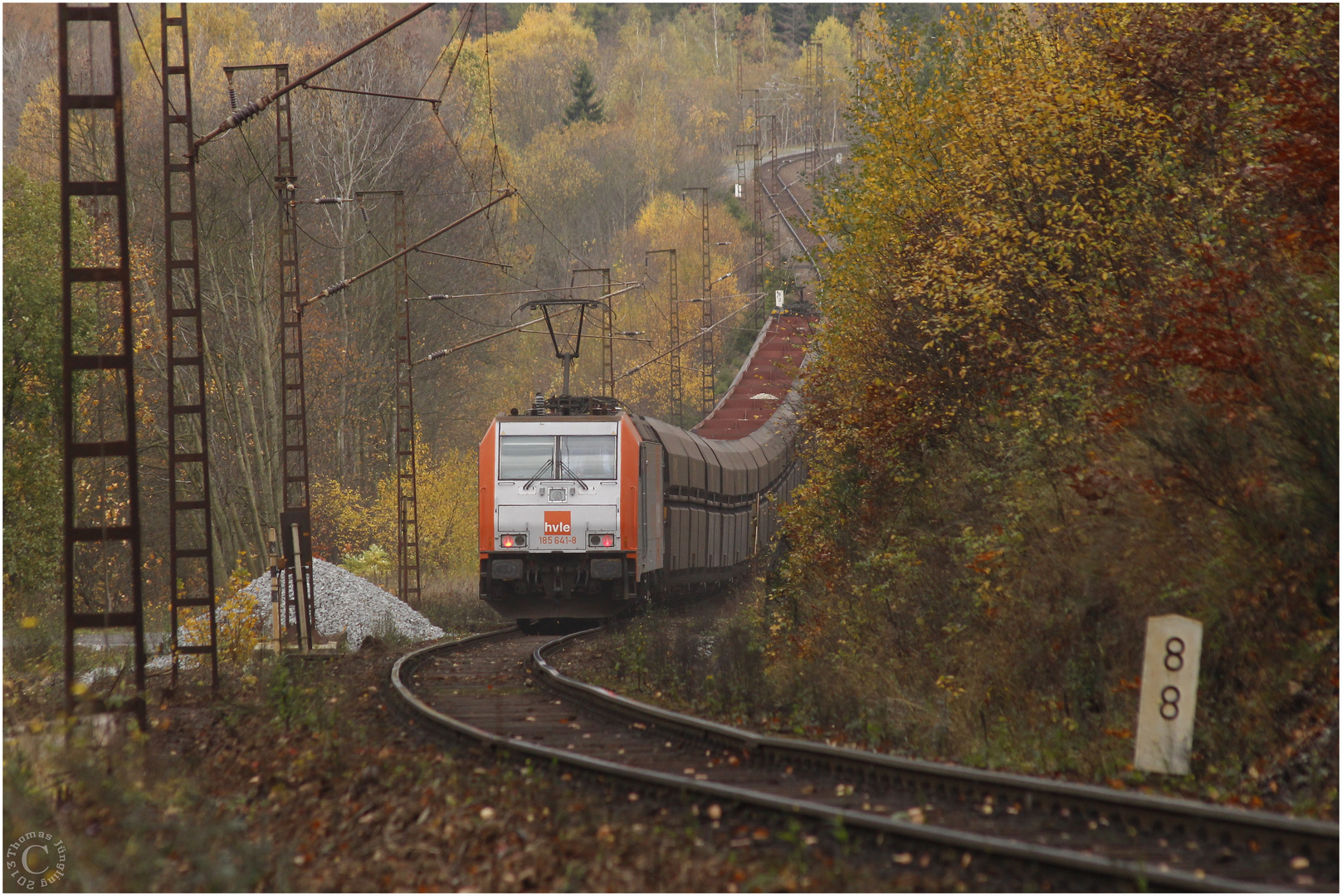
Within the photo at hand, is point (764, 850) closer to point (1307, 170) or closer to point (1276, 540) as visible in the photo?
point (1276, 540)

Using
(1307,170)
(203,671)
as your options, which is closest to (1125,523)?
(1307,170)

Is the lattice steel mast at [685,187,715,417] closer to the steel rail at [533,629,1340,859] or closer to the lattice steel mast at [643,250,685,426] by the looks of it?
the lattice steel mast at [643,250,685,426]

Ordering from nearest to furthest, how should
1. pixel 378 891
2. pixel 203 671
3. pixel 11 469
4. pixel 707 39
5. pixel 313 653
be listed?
1. pixel 378 891
2. pixel 203 671
3. pixel 313 653
4. pixel 11 469
5. pixel 707 39

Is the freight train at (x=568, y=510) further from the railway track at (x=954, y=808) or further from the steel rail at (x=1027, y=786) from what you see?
the steel rail at (x=1027, y=786)

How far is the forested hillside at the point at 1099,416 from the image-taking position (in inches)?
322

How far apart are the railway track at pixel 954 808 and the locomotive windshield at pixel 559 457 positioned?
7.91 meters

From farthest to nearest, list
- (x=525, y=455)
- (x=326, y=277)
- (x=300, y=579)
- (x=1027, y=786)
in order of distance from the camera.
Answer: (x=326, y=277)
(x=525, y=455)
(x=300, y=579)
(x=1027, y=786)

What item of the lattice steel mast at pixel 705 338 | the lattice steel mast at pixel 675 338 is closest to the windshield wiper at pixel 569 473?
the lattice steel mast at pixel 675 338

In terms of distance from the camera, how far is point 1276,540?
26.9 ft

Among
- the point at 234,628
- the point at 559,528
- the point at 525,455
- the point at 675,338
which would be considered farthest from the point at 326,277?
the point at 234,628

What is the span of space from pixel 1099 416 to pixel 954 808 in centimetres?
515

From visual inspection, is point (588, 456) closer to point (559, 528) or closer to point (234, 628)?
point (559, 528)

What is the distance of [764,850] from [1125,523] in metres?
4.91
